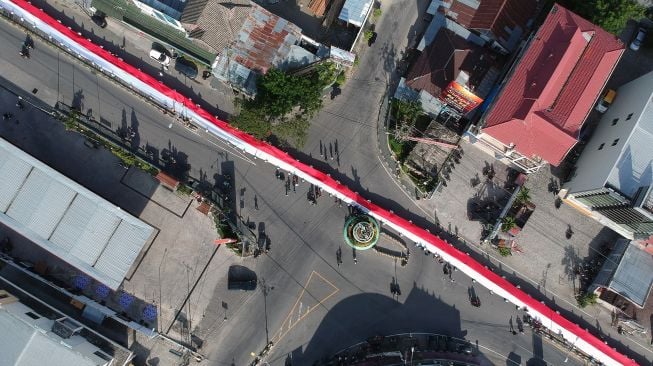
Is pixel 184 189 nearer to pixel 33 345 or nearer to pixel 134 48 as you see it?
pixel 134 48

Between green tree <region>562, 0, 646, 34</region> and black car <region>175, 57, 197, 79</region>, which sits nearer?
green tree <region>562, 0, 646, 34</region>

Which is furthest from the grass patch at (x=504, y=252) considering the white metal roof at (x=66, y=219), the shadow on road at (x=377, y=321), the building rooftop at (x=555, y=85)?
the white metal roof at (x=66, y=219)

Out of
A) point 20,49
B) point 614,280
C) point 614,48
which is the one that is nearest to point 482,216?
point 614,280

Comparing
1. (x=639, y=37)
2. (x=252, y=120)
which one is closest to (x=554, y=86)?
(x=639, y=37)

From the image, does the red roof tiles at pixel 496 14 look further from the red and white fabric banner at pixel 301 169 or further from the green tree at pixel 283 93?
the red and white fabric banner at pixel 301 169

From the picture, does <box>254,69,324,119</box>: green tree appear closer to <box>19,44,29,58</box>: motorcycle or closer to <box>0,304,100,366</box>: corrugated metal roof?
<box>19,44,29,58</box>: motorcycle

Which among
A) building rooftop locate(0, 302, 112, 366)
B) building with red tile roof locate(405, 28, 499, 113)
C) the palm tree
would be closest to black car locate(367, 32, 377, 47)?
building with red tile roof locate(405, 28, 499, 113)
